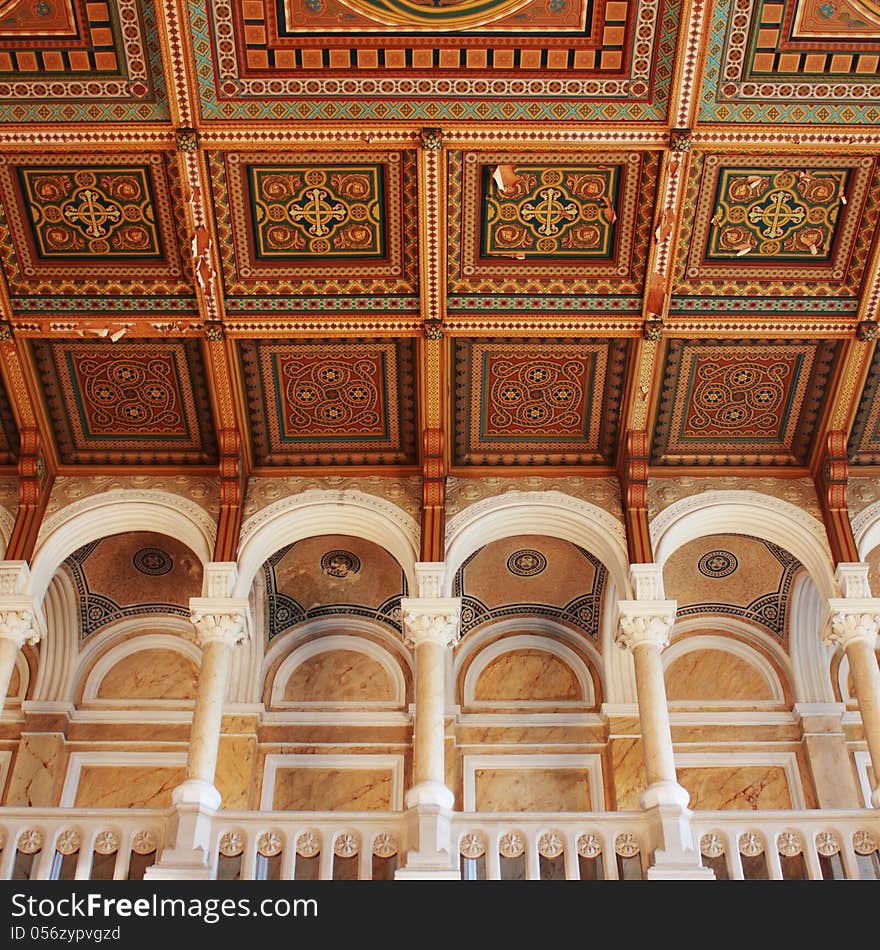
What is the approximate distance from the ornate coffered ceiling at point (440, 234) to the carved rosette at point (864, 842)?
3.75 m

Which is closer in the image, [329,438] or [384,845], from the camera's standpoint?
[384,845]

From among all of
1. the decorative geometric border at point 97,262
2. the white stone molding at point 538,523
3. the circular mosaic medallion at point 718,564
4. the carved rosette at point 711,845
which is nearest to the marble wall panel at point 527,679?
the circular mosaic medallion at point 718,564

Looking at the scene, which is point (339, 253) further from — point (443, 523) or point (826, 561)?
point (826, 561)

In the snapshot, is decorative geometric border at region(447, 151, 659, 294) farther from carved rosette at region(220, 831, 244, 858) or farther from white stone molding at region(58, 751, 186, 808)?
white stone molding at region(58, 751, 186, 808)

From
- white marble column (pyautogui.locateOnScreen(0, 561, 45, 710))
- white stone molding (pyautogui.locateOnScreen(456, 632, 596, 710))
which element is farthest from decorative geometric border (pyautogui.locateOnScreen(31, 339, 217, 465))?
white stone molding (pyautogui.locateOnScreen(456, 632, 596, 710))

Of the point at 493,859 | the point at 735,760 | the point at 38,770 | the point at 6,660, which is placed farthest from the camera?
the point at 735,760

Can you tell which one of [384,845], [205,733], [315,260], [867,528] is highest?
[315,260]

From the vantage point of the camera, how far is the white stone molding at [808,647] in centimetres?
1316

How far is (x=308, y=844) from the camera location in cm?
967

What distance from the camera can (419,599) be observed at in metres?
10.9

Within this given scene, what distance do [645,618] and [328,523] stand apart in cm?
334

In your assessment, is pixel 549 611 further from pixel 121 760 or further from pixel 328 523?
pixel 121 760

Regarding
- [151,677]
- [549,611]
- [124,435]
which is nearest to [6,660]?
[124,435]

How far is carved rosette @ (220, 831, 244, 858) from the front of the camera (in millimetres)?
9641
